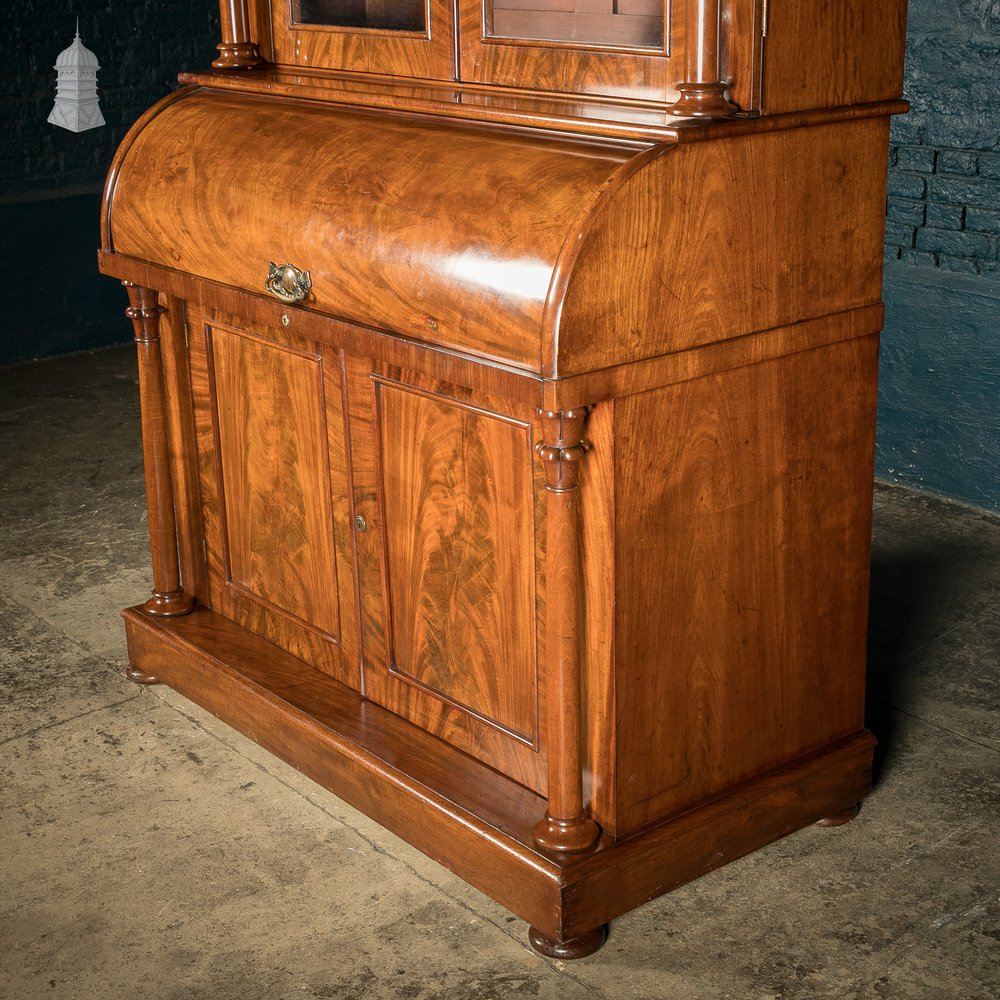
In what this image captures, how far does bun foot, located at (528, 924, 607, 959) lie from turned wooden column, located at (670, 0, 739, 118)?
1.34 meters

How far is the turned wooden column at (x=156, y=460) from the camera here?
325 centimetres

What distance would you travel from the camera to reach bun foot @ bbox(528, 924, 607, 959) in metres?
2.51

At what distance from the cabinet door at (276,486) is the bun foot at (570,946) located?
2.47 ft

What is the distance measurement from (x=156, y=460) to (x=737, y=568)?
1426mm

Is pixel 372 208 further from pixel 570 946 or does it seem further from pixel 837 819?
pixel 837 819

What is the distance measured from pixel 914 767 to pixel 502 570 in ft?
3.49

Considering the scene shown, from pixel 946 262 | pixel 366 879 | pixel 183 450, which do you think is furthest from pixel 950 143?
pixel 366 879

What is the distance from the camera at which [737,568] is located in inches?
102

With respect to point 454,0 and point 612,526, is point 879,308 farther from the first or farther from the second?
point 454,0

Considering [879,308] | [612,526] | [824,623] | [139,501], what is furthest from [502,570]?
[139,501]

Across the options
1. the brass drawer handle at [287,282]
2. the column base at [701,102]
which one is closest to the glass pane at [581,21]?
the column base at [701,102]

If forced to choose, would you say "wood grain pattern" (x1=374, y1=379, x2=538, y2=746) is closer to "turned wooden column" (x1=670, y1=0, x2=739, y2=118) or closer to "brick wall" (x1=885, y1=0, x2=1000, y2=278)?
"turned wooden column" (x1=670, y1=0, x2=739, y2=118)

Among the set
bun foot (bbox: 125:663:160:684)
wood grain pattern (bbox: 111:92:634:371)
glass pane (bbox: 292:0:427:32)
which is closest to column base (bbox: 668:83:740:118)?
wood grain pattern (bbox: 111:92:634:371)

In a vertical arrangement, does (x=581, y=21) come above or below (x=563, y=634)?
above
